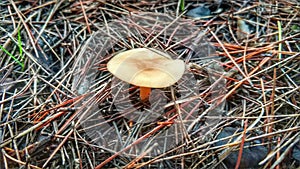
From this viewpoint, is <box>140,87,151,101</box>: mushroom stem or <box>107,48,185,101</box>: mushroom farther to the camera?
<box>140,87,151,101</box>: mushroom stem

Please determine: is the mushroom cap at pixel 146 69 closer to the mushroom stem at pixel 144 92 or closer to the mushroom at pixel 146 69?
the mushroom at pixel 146 69

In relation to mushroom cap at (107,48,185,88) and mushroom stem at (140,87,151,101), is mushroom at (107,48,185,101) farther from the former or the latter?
mushroom stem at (140,87,151,101)

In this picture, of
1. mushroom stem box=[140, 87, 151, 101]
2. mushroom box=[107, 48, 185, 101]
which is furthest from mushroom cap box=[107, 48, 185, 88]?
mushroom stem box=[140, 87, 151, 101]

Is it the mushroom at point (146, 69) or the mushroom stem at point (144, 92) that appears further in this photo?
the mushroom stem at point (144, 92)

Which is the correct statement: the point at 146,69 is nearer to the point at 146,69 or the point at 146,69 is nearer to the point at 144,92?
the point at 146,69

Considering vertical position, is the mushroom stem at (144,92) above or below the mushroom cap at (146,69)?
below

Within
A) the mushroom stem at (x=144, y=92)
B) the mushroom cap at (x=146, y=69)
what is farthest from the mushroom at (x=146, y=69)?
the mushroom stem at (x=144, y=92)

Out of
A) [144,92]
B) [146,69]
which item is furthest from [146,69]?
[144,92]

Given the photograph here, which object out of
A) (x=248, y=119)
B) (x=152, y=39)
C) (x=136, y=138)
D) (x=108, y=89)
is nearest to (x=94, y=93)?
(x=108, y=89)
